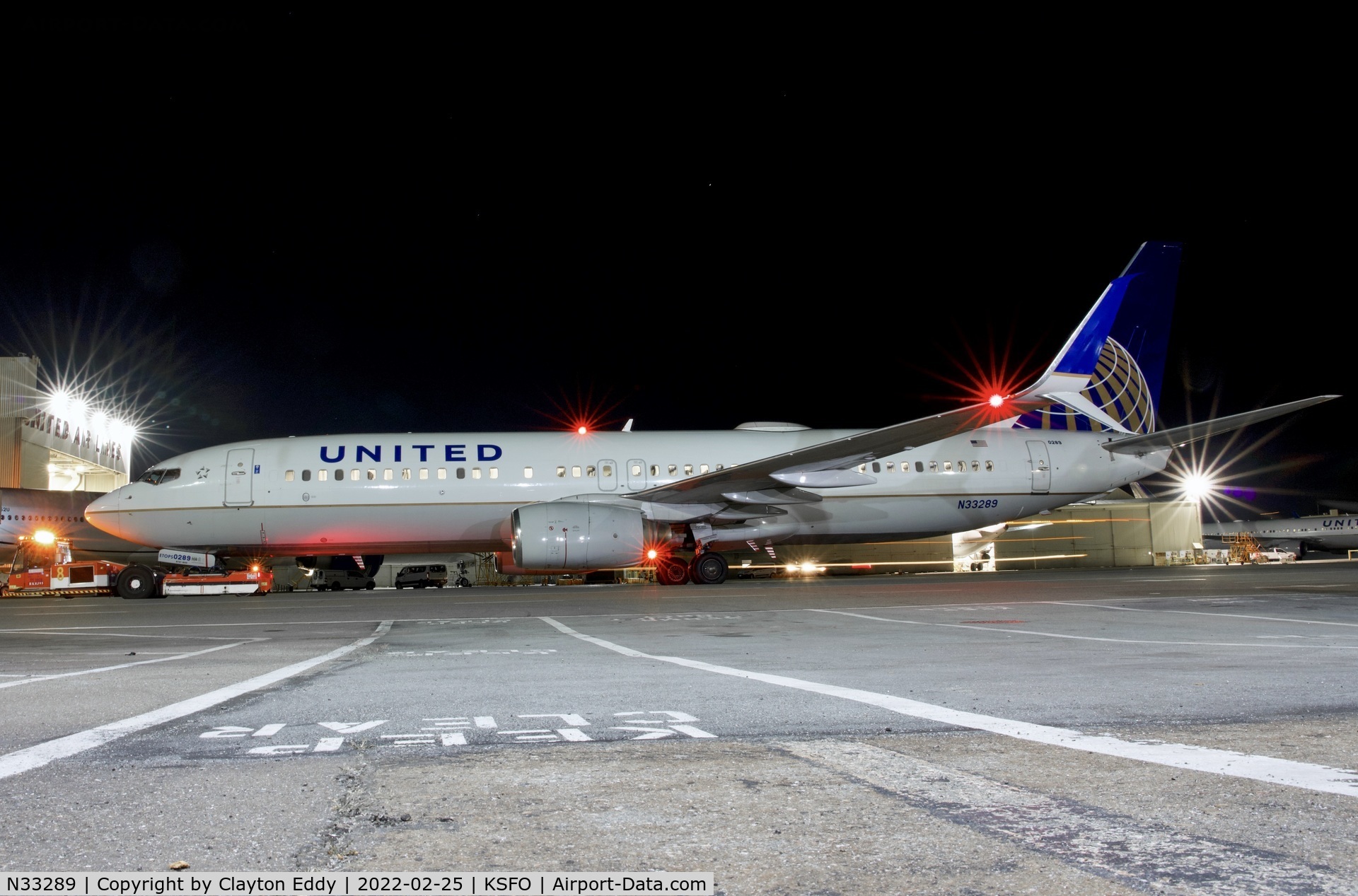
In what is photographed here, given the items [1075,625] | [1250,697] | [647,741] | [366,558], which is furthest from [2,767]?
[366,558]

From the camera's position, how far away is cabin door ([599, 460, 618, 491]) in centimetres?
1850

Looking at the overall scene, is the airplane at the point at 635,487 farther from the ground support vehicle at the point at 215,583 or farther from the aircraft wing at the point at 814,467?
the ground support vehicle at the point at 215,583

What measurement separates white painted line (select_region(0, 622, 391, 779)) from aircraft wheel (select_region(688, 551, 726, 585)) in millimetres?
13066

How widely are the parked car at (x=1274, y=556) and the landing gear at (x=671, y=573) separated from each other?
26467mm

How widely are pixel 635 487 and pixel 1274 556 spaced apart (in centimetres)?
3374

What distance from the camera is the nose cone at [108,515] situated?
17.7 meters

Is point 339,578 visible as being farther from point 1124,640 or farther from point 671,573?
point 1124,640

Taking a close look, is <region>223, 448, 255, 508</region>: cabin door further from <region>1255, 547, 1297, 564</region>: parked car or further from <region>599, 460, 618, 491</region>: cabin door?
<region>1255, 547, 1297, 564</region>: parked car

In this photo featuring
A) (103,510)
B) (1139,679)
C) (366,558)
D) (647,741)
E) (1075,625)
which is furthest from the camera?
(366,558)

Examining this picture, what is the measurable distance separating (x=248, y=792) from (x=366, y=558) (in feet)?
89.7

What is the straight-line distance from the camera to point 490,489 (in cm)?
1816

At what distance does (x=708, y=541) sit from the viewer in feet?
60.0

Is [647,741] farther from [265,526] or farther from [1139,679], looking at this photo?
[265,526]

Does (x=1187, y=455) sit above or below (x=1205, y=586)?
above
